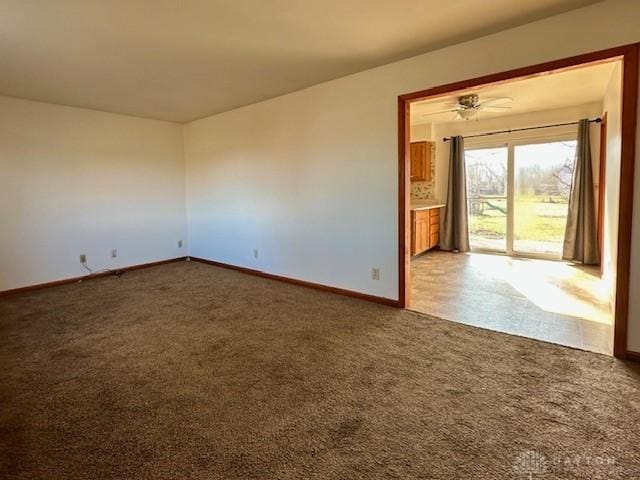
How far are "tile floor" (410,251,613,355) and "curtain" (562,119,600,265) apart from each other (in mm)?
310

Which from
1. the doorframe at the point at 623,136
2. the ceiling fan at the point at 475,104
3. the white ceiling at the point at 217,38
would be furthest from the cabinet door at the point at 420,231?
the doorframe at the point at 623,136

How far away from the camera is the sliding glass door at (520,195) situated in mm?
5746

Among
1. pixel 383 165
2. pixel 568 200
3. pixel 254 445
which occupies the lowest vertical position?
pixel 254 445

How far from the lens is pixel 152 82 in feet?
12.7

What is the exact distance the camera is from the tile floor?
2.98 metres

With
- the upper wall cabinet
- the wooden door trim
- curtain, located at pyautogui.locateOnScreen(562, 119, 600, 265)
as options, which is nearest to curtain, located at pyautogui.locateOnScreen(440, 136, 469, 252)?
the upper wall cabinet

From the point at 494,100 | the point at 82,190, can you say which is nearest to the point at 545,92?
the point at 494,100

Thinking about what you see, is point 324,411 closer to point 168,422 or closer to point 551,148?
point 168,422

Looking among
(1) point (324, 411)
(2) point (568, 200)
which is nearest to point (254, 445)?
(1) point (324, 411)

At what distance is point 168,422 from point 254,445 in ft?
1.71

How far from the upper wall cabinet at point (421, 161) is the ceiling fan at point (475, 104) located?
45.8 inches

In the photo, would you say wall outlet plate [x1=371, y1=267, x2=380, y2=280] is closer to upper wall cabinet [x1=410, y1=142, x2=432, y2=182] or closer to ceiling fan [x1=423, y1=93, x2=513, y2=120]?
ceiling fan [x1=423, y1=93, x2=513, y2=120]

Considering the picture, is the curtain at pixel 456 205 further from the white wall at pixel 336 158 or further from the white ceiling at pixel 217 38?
the white ceiling at pixel 217 38

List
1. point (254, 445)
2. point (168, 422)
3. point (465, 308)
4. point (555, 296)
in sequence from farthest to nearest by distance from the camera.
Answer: point (555, 296) < point (465, 308) < point (168, 422) < point (254, 445)
